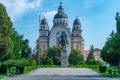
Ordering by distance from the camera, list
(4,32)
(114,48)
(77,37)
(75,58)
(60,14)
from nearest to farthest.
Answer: (4,32) < (114,48) < (75,58) < (77,37) < (60,14)

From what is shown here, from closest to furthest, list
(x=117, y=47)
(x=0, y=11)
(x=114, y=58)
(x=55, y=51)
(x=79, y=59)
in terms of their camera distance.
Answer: (x=0, y=11) < (x=117, y=47) < (x=114, y=58) < (x=55, y=51) < (x=79, y=59)

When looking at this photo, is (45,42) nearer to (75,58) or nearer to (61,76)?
(75,58)

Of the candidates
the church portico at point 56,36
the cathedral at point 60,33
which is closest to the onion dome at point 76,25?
the cathedral at point 60,33

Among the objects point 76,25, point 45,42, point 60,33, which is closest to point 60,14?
point 76,25

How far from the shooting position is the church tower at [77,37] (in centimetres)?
17488

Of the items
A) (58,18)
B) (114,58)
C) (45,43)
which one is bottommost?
(114,58)

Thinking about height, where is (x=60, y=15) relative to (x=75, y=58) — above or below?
above

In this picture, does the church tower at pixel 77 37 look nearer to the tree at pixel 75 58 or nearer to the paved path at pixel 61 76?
the tree at pixel 75 58

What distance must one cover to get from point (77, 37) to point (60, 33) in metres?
7.66

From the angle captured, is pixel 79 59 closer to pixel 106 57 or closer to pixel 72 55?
pixel 72 55

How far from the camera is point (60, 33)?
175 metres

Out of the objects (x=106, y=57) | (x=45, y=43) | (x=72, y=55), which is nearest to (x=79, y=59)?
(x=72, y=55)

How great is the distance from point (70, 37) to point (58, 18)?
10204 millimetres

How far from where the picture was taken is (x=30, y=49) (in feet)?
419
